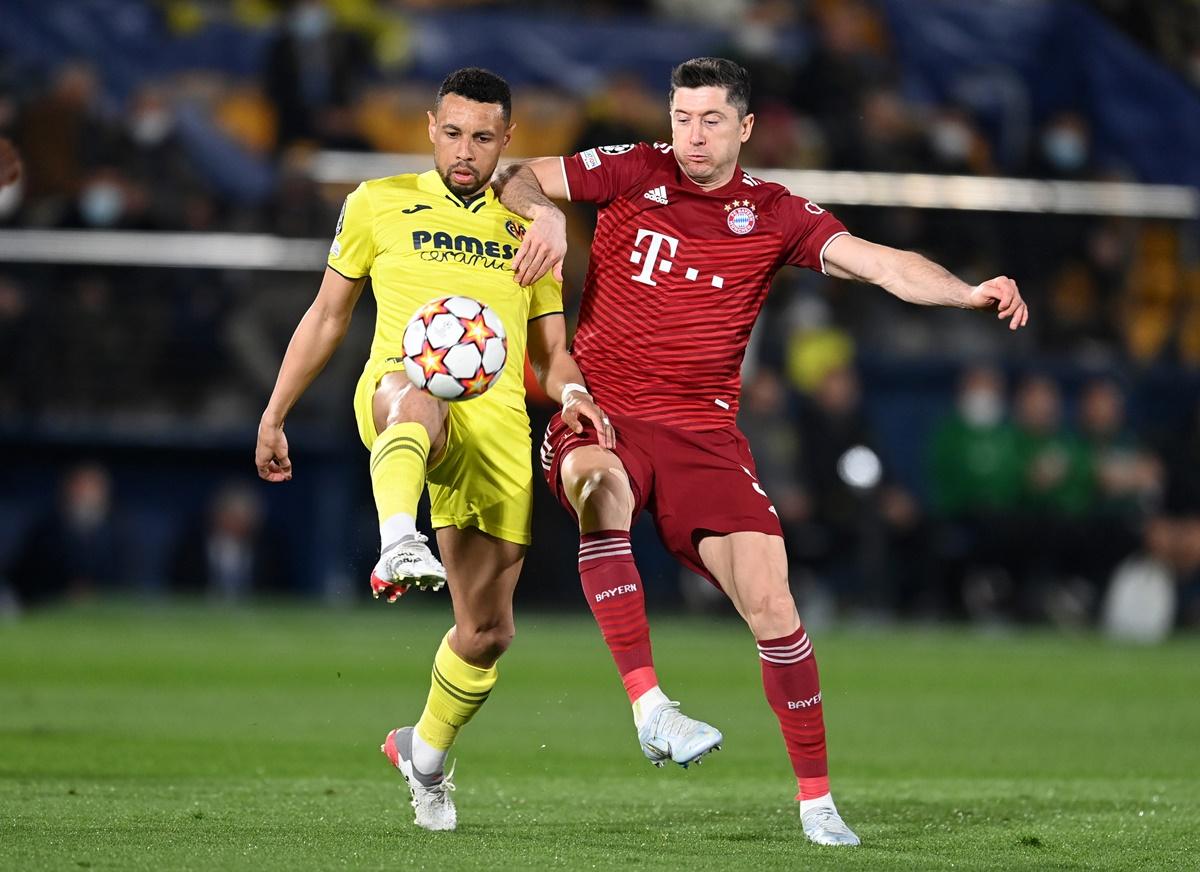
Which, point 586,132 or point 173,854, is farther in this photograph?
point 586,132

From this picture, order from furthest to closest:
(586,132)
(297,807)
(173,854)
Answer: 1. (586,132)
2. (297,807)
3. (173,854)

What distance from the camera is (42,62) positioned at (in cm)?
1767

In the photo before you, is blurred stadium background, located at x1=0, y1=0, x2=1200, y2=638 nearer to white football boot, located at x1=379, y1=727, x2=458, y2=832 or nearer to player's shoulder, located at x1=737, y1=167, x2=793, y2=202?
player's shoulder, located at x1=737, y1=167, x2=793, y2=202

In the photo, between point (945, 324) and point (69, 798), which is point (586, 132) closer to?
point (945, 324)

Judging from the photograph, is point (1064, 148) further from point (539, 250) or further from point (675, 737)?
point (675, 737)

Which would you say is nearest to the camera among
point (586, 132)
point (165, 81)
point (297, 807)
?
point (297, 807)

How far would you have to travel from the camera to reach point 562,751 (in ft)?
33.6

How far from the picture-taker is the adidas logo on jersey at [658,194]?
7066mm

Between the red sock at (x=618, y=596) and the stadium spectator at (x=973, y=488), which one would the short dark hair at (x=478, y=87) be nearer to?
the red sock at (x=618, y=596)

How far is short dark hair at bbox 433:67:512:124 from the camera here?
669 cm

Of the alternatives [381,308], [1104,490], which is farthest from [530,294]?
[1104,490]

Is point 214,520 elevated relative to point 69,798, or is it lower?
lower

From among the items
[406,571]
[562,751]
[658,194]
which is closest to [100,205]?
[562,751]

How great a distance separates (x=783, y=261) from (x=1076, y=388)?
11208 millimetres
